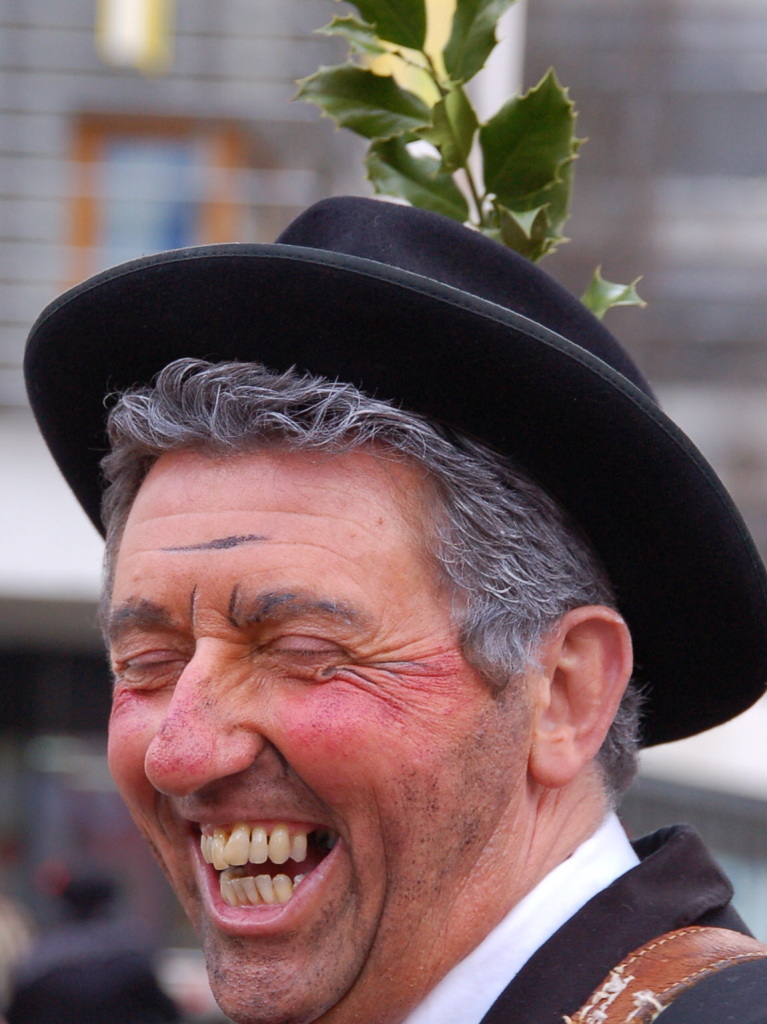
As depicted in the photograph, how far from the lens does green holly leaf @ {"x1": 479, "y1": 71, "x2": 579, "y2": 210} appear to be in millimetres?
2371

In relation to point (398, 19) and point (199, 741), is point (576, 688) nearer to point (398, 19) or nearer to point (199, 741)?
point (199, 741)

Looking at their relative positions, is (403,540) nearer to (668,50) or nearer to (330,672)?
(330,672)

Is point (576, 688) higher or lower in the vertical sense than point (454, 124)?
lower

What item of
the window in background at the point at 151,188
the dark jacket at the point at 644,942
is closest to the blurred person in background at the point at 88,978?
the window in background at the point at 151,188

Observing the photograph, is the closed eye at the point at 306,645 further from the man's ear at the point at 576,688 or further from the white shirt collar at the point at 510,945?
the white shirt collar at the point at 510,945

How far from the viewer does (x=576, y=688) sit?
2057 mm

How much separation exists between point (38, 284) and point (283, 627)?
334 inches

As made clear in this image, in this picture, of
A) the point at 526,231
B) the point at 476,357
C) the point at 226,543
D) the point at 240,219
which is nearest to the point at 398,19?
the point at 526,231

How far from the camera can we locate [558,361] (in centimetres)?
194

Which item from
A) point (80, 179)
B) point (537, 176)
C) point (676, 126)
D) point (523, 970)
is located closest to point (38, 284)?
point (80, 179)

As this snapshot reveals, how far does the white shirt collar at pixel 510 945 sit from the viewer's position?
1.90 metres

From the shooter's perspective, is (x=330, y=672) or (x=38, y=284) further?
(x=38, y=284)

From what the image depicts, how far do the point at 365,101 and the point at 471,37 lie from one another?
0.73ft

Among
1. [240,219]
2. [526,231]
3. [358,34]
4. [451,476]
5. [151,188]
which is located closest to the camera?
[451,476]
